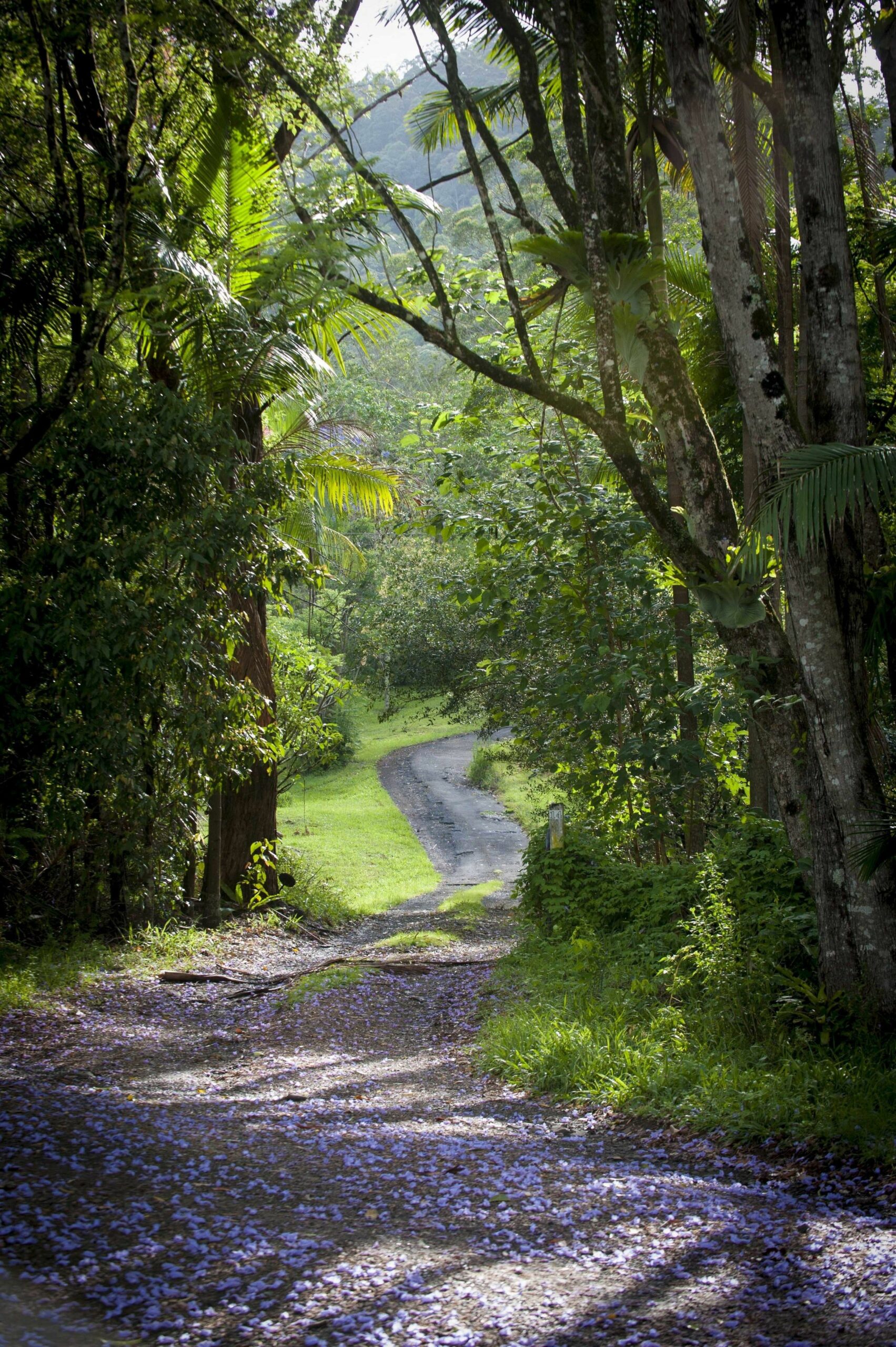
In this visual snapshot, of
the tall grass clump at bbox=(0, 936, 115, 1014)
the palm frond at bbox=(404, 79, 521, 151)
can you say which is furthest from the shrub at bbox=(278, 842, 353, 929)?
the palm frond at bbox=(404, 79, 521, 151)

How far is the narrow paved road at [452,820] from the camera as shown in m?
19.5

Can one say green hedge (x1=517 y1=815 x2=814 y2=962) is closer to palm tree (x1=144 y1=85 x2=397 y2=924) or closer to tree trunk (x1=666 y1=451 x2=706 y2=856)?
tree trunk (x1=666 y1=451 x2=706 y2=856)

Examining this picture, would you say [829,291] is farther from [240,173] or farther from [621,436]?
[240,173]

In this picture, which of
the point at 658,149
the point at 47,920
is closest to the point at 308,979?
the point at 47,920

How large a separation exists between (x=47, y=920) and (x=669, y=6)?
27.6 feet

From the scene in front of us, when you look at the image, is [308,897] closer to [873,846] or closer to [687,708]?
[687,708]

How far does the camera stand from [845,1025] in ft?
18.2

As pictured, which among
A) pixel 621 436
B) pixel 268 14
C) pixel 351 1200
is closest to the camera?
pixel 351 1200

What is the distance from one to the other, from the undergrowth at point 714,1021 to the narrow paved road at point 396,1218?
0.66 ft

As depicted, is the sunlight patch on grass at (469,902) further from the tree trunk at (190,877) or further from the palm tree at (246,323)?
the tree trunk at (190,877)

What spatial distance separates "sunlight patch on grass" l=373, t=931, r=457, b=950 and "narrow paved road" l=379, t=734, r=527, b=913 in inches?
125

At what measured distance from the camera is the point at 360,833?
76.7ft

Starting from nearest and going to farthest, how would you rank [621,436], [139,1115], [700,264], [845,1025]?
[139,1115]
[845,1025]
[621,436]
[700,264]

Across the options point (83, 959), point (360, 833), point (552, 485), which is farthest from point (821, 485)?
point (360, 833)
